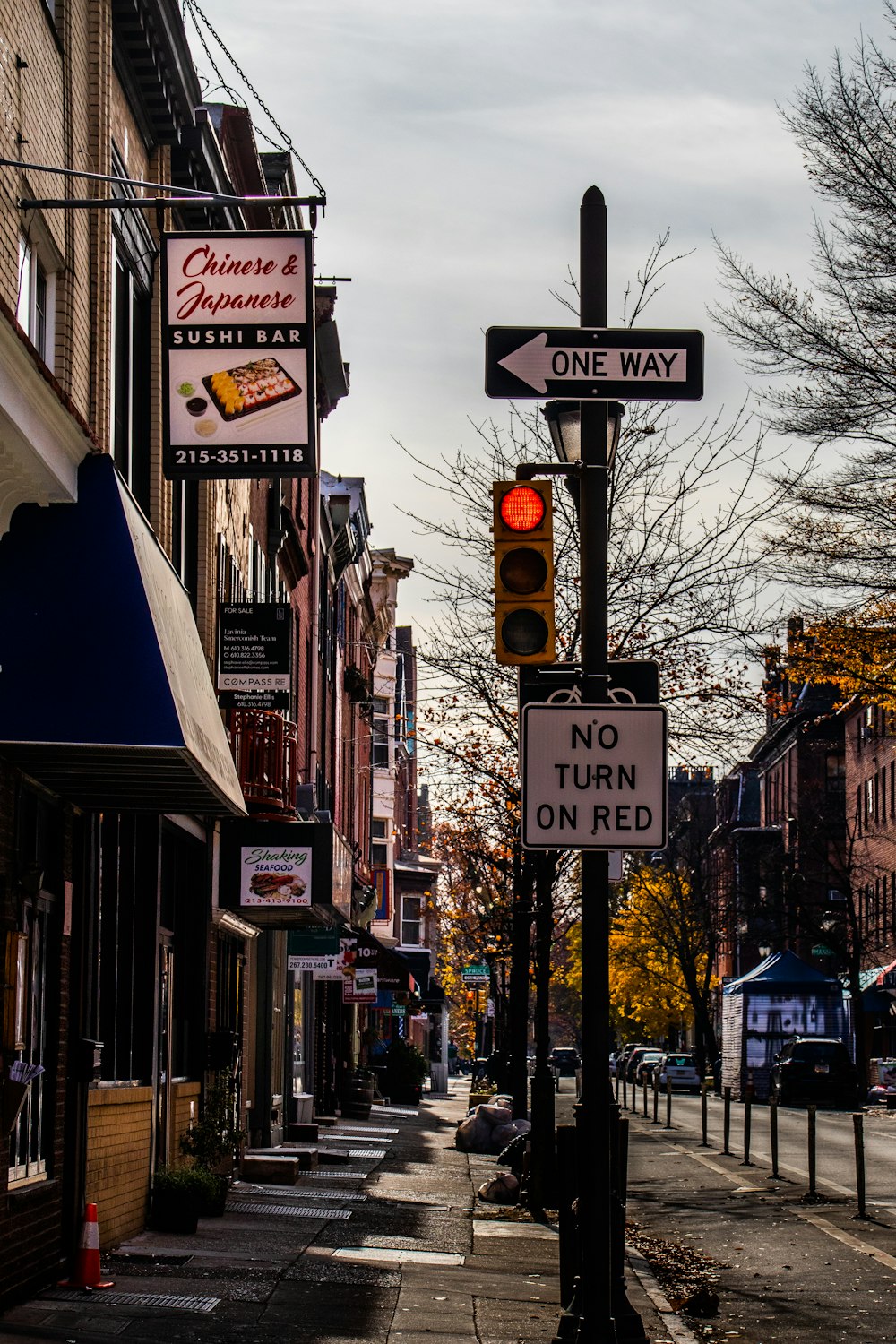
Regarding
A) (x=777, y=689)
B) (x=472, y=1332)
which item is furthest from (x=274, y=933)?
(x=472, y=1332)

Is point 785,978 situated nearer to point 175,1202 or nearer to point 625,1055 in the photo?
point 625,1055

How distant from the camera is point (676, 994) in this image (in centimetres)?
8425

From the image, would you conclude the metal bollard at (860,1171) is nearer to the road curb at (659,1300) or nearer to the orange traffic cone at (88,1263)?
the road curb at (659,1300)

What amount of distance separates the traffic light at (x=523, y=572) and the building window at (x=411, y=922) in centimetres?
7608

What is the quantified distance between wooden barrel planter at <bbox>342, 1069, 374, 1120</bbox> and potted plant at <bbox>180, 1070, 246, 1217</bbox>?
21.2 meters

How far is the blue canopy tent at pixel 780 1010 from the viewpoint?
163 feet

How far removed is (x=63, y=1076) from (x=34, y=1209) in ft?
3.39

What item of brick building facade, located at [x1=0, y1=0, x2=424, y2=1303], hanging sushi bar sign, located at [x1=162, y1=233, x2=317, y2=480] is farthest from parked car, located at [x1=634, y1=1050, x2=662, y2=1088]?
hanging sushi bar sign, located at [x1=162, y1=233, x2=317, y2=480]

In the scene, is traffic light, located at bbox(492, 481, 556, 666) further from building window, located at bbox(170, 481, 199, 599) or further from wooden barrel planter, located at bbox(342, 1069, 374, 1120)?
wooden barrel planter, located at bbox(342, 1069, 374, 1120)

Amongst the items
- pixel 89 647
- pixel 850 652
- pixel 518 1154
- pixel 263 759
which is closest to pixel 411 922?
pixel 850 652

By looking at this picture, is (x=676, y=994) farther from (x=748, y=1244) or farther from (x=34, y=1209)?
(x=34, y=1209)

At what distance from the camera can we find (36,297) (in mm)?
11211

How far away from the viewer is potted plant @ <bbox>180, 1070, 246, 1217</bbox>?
15719mm

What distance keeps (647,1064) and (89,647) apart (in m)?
56.4
